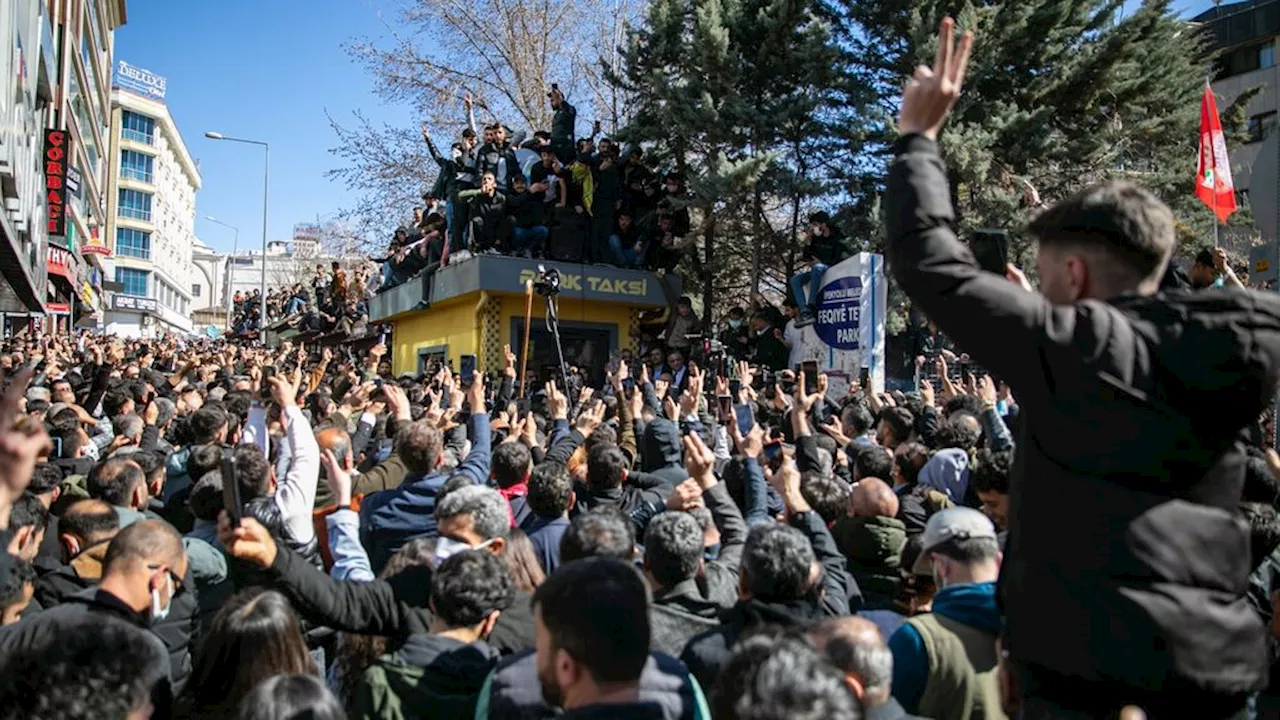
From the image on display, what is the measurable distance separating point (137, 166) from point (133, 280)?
9688 millimetres

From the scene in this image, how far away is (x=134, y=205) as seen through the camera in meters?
80.2

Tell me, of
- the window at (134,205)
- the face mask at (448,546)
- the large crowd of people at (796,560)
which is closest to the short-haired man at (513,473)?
the large crowd of people at (796,560)

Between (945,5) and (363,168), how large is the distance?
1778 cm

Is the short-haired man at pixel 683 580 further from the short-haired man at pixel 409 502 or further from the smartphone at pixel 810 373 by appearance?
the smartphone at pixel 810 373

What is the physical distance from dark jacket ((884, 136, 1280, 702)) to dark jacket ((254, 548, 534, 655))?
1.83m

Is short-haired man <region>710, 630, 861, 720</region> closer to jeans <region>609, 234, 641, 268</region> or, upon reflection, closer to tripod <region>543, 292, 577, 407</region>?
tripod <region>543, 292, 577, 407</region>

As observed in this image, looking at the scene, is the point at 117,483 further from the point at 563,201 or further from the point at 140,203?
the point at 140,203

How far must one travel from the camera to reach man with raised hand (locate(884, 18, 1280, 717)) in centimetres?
174

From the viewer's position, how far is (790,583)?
3.11 meters

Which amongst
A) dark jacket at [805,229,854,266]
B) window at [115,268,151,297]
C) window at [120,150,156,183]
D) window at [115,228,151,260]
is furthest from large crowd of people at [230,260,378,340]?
window at [120,150,156,183]

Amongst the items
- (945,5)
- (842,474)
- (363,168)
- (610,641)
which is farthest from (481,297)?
(610,641)

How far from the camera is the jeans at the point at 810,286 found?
1272cm

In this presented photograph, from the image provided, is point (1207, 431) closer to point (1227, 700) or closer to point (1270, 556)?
point (1227, 700)

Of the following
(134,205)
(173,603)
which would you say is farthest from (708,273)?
(134,205)
